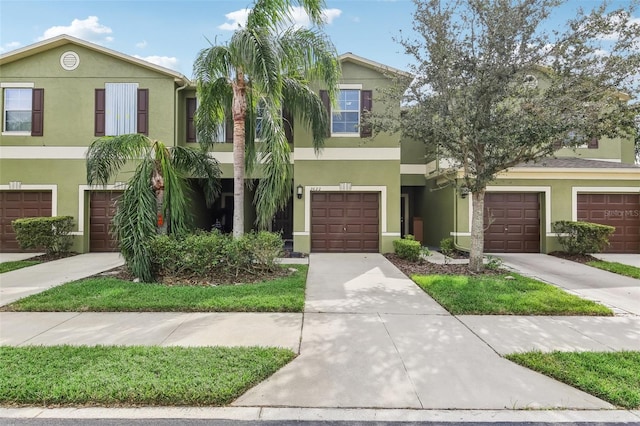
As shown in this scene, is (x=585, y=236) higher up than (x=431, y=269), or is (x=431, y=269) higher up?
(x=585, y=236)

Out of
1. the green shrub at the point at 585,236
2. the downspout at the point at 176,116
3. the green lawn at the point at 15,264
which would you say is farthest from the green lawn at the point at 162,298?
the green shrub at the point at 585,236

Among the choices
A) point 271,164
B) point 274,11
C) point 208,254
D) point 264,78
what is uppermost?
point 274,11

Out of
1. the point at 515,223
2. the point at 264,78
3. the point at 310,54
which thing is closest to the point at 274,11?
the point at 310,54

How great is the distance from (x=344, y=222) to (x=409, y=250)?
285 centimetres

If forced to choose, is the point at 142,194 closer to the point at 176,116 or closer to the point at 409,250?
the point at 176,116

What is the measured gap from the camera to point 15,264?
9.69 m

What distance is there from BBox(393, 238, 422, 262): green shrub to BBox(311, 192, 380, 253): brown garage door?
140 centimetres

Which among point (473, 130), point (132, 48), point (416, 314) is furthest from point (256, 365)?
point (132, 48)

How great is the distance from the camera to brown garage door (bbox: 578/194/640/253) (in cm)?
1202

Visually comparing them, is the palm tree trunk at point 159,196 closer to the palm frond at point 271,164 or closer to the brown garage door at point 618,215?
the palm frond at point 271,164

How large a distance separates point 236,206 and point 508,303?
641 cm

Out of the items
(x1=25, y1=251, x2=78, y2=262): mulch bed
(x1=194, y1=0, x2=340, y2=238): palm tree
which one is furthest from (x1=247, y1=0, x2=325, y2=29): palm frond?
(x1=25, y1=251, x2=78, y2=262): mulch bed

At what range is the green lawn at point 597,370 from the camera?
3.20 metres

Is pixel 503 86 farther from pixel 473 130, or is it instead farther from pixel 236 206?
pixel 236 206
